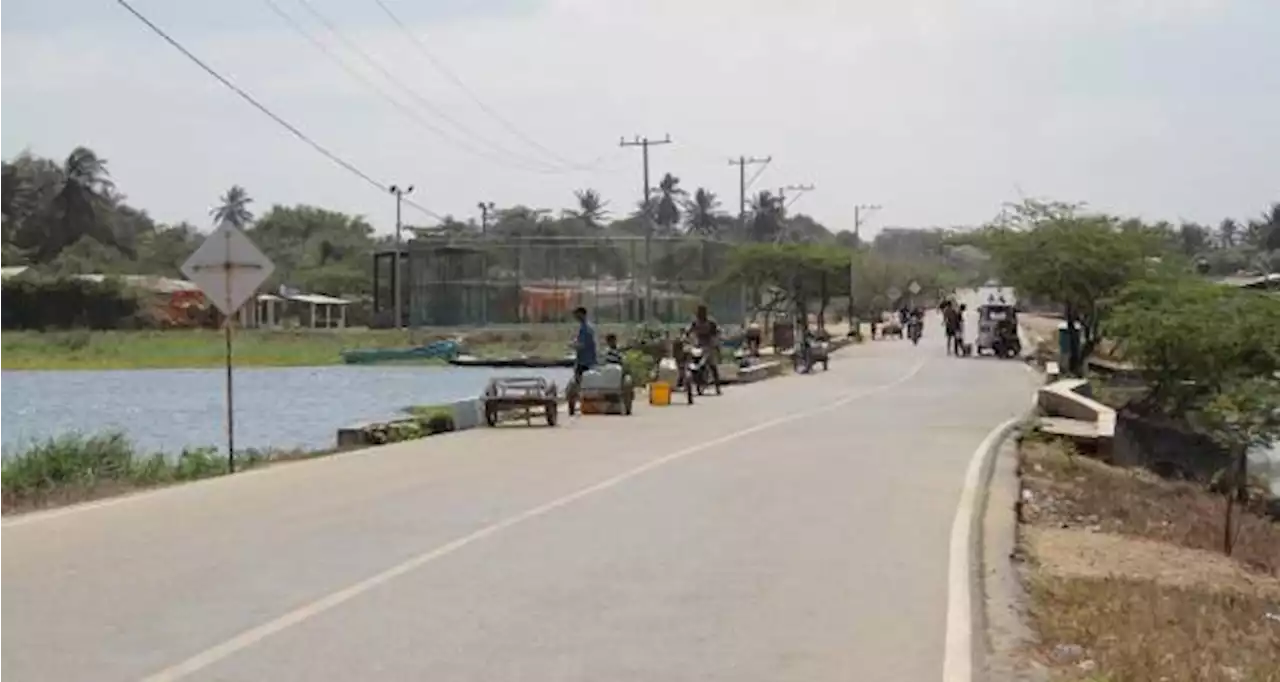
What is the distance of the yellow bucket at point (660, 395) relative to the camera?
1423 inches

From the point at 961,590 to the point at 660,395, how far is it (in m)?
24.0

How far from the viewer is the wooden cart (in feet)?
96.5

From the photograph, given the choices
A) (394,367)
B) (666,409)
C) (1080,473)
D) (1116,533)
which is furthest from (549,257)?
(1116,533)

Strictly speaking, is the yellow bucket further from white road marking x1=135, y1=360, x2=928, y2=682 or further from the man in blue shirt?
white road marking x1=135, y1=360, x2=928, y2=682

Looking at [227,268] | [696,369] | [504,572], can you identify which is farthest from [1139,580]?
[696,369]

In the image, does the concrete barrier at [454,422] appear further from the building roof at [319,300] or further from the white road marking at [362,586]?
the building roof at [319,300]

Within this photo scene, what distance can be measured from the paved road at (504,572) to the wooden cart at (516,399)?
18.3 feet

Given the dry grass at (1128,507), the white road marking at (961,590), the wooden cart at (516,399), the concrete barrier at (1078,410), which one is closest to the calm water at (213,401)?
the wooden cart at (516,399)

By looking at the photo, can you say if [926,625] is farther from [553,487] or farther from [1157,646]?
[553,487]

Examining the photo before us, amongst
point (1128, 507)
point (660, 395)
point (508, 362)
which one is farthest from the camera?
point (508, 362)

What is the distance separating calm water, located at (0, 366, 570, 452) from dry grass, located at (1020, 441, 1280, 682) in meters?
12.5

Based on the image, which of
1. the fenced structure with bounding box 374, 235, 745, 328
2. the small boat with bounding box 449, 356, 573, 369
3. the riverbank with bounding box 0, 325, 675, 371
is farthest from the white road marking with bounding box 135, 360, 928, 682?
the fenced structure with bounding box 374, 235, 745, 328

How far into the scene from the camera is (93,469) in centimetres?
2322

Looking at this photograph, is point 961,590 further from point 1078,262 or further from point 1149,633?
point 1078,262
